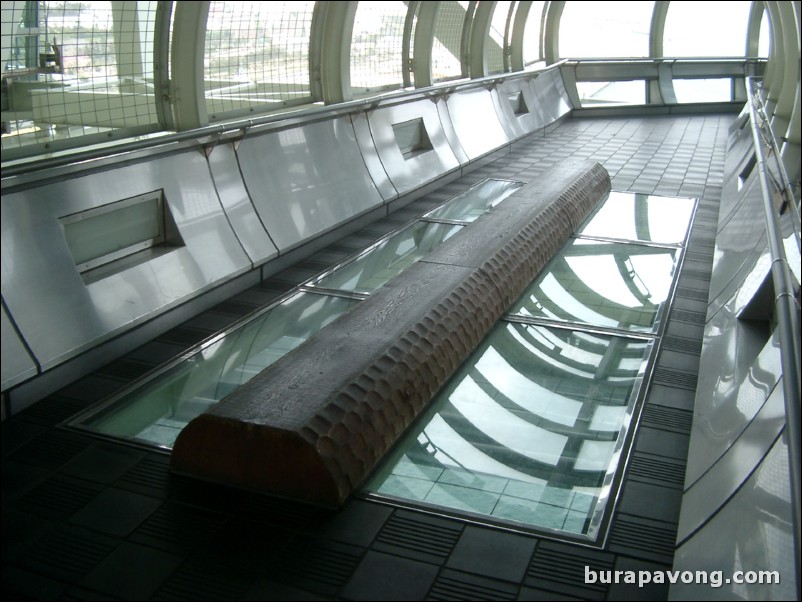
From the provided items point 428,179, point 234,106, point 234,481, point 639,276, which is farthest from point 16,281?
point 428,179

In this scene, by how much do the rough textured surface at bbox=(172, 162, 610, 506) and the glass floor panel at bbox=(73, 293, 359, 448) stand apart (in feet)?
1.71

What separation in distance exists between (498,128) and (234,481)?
10.3 m

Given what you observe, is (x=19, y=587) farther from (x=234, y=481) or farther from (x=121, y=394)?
(x=121, y=394)

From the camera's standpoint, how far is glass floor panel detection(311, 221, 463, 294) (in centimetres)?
629

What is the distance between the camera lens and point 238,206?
6410 mm

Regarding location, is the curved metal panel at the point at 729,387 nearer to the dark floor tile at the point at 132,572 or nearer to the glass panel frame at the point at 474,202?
the dark floor tile at the point at 132,572

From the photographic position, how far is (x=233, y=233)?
20.5 feet

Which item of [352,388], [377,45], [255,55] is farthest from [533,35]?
[352,388]

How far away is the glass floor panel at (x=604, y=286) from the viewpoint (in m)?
5.63

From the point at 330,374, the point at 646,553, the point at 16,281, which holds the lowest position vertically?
the point at 646,553

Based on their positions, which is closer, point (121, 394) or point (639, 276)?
point (121, 394)

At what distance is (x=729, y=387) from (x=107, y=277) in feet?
12.1

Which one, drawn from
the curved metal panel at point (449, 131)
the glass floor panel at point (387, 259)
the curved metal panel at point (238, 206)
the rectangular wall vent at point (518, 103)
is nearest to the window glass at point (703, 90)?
the rectangular wall vent at point (518, 103)

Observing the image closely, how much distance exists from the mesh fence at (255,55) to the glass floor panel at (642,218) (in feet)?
10.9
